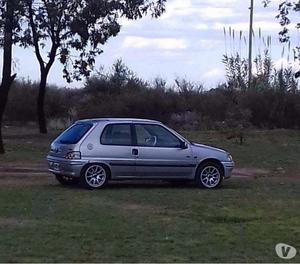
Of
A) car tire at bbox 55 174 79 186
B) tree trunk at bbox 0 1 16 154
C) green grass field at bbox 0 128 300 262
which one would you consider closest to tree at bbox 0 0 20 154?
tree trunk at bbox 0 1 16 154

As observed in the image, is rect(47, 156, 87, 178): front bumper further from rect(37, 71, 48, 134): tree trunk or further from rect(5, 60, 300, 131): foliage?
rect(5, 60, 300, 131): foliage

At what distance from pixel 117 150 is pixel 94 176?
2.38 ft

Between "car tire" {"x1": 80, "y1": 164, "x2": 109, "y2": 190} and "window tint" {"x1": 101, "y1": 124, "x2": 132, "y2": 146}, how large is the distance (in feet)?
1.79

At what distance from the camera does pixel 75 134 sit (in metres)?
18.2

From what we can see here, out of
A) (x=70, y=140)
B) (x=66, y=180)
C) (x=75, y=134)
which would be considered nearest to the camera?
(x=70, y=140)

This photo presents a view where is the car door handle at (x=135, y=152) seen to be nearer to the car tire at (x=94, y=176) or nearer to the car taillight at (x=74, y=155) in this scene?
the car tire at (x=94, y=176)

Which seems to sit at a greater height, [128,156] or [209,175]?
[128,156]

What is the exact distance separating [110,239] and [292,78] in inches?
1369

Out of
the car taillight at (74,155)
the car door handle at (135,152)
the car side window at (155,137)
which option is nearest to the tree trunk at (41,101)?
the car side window at (155,137)

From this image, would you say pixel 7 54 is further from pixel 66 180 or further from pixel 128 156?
pixel 128 156

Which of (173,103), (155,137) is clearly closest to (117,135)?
(155,137)

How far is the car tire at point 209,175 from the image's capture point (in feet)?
61.5

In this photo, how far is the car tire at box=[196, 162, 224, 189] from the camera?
18.7 metres

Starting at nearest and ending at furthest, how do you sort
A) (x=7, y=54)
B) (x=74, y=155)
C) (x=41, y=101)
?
(x=74, y=155) → (x=7, y=54) → (x=41, y=101)
